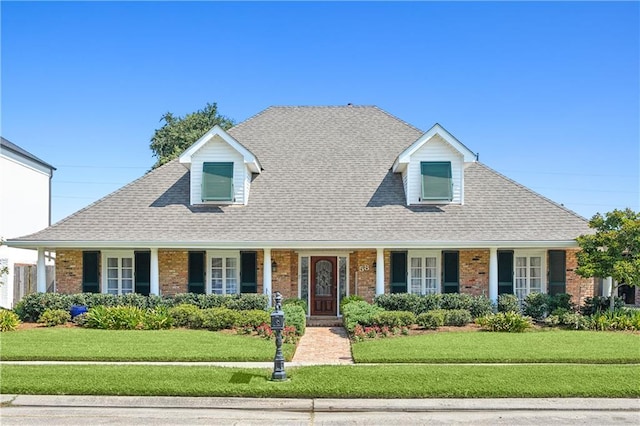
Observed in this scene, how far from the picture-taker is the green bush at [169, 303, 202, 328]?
628 inches

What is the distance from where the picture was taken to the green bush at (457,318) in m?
16.2

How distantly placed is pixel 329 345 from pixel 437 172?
27.5 ft

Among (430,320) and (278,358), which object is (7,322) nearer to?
(278,358)

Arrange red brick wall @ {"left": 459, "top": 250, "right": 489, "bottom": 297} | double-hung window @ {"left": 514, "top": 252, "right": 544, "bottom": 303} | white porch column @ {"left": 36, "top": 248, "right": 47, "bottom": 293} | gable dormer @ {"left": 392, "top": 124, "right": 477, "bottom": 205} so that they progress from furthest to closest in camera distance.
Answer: gable dormer @ {"left": 392, "top": 124, "right": 477, "bottom": 205} → double-hung window @ {"left": 514, "top": 252, "right": 544, "bottom": 303} → red brick wall @ {"left": 459, "top": 250, "right": 489, "bottom": 297} → white porch column @ {"left": 36, "top": 248, "right": 47, "bottom": 293}

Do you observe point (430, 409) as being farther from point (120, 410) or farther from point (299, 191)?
point (299, 191)

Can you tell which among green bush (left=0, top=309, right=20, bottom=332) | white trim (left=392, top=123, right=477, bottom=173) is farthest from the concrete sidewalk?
white trim (left=392, top=123, right=477, bottom=173)

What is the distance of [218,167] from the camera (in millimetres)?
19547

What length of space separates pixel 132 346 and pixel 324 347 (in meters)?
4.67

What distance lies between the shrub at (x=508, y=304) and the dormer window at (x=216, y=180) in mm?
9955

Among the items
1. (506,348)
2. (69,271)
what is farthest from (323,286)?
(69,271)

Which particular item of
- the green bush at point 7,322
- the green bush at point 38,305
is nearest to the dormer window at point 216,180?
the green bush at point 38,305

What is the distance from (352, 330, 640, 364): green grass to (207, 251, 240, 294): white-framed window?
21.6 feet

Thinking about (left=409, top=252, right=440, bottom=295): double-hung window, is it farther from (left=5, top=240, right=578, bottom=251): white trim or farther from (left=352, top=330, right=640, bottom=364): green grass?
(left=352, top=330, right=640, bottom=364): green grass

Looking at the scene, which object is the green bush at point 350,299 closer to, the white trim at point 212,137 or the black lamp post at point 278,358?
the white trim at point 212,137
